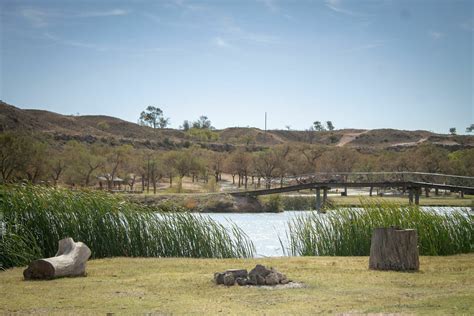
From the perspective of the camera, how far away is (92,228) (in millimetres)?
17062

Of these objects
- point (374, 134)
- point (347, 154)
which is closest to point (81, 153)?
point (347, 154)

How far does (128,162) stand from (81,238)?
66717mm

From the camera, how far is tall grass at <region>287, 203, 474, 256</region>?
18.2m

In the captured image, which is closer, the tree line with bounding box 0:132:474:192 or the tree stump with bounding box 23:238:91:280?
the tree stump with bounding box 23:238:91:280

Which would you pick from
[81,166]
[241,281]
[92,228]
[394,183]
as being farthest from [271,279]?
[81,166]

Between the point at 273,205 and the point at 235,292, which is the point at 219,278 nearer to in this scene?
the point at 235,292

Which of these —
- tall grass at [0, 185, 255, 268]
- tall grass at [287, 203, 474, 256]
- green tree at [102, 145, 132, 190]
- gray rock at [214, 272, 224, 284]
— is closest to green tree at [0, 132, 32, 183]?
green tree at [102, 145, 132, 190]

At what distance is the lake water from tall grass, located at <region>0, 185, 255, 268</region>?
4.93 metres

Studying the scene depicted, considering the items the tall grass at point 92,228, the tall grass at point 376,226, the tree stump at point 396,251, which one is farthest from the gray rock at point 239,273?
the tall grass at point 376,226

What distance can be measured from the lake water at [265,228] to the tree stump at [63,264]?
32.9 feet

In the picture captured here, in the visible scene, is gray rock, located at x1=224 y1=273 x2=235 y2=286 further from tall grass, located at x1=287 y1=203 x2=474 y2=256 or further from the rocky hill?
the rocky hill

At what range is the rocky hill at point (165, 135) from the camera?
105125 millimetres

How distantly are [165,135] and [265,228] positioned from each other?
96971 millimetres

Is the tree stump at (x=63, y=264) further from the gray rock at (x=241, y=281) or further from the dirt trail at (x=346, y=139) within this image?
the dirt trail at (x=346, y=139)
